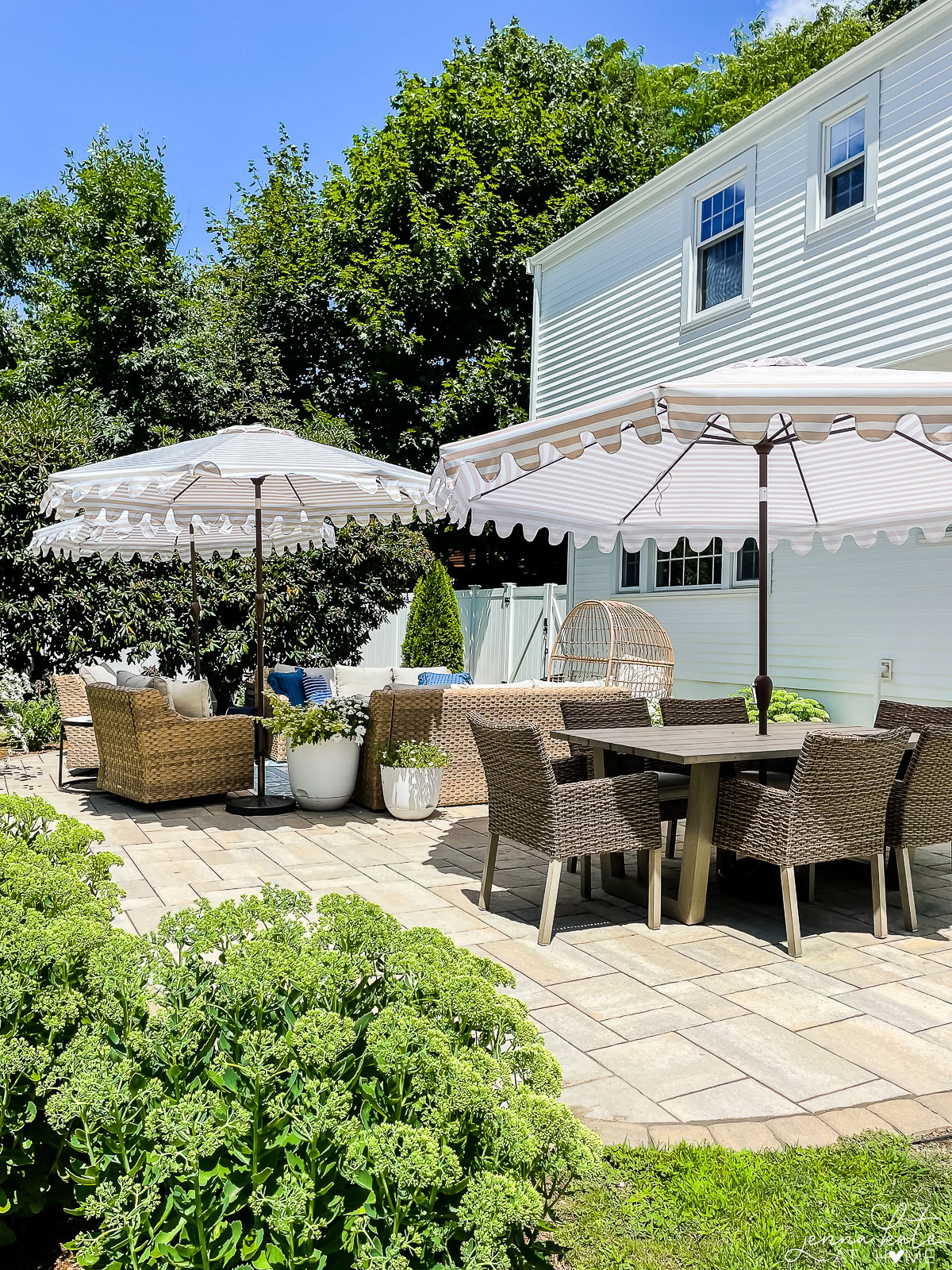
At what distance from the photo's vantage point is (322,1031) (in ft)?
5.66

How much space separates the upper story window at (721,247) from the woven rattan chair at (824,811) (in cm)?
719

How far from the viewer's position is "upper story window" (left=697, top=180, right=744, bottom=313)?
10.1 m

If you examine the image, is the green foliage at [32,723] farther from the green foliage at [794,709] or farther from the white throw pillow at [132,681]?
the green foliage at [794,709]

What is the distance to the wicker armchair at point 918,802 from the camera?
14.8 ft

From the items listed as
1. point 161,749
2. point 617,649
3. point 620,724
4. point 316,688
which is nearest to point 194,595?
point 316,688

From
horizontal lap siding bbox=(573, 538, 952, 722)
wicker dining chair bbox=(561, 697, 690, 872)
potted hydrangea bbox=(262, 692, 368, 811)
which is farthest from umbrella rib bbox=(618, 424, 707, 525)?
horizontal lap siding bbox=(573, 538, 952, 722)

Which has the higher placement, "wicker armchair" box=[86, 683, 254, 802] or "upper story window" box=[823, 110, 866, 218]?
"upper story window" box=[823, 110, 866, 218]

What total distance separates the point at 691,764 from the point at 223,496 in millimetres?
5559

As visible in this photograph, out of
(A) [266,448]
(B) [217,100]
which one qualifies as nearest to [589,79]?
(B) [217,100]

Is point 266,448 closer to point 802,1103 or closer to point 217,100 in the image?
point 802,1103

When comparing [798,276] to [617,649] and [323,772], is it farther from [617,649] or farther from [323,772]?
[323,772]

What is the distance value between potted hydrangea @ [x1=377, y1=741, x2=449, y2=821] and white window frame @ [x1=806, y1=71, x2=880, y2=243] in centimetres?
610

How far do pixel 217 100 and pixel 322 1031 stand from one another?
14.2m

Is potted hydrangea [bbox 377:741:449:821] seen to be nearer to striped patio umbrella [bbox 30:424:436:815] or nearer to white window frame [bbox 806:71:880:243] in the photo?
striped patio umbrella [bbox 30:424:436:815]
